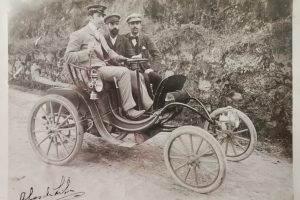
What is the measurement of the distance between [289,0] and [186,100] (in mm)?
728

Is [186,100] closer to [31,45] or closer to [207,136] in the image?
[207,136]

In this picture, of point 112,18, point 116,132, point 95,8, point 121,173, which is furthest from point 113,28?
point 121,173

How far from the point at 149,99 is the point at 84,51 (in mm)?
438

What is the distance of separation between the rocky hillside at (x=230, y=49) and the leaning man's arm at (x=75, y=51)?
5cm

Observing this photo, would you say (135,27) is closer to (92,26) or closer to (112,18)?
(112,18)

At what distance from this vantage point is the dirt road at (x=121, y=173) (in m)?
1.87

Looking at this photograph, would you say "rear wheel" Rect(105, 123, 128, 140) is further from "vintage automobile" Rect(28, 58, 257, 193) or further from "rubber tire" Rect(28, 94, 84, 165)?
"rubber tire" Rect(28, 94, 84, 165)

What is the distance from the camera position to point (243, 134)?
192 centimetres

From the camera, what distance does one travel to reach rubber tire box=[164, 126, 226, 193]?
70.2 inches

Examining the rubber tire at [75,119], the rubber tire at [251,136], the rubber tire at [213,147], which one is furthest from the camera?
the rubber tire at [75,119]

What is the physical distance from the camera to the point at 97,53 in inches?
81.3

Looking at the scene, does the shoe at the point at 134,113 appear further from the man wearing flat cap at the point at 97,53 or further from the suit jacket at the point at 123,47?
the suit jacket at the point at 123,47
